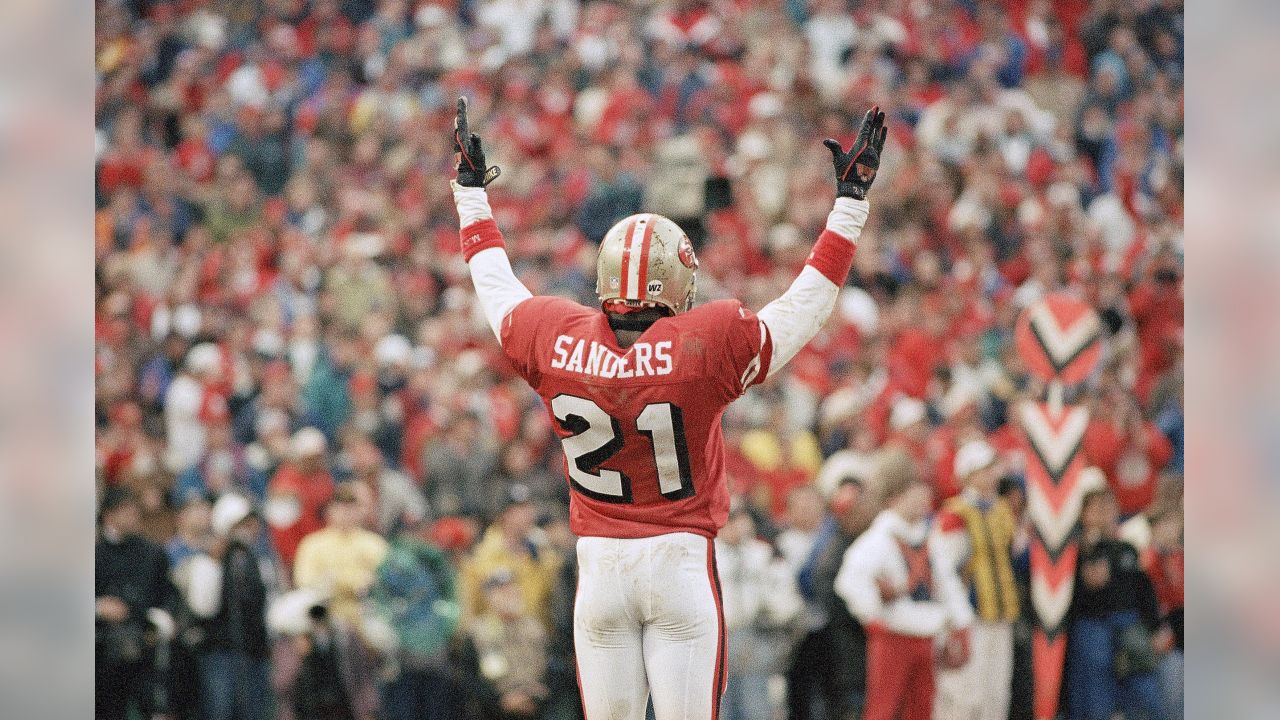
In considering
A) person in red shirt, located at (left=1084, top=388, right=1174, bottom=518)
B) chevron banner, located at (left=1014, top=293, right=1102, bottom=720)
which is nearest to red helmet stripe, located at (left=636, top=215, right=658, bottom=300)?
chevron banner, located at (left=1014, top=293, right=1102, bottom=720)

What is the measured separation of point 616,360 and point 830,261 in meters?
0.71

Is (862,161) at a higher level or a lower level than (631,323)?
higher

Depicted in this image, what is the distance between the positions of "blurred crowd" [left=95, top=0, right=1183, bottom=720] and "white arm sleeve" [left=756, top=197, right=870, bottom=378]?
1679 millimetres

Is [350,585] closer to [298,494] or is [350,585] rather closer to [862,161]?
[298,494]

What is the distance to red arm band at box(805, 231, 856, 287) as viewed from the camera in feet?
15.4

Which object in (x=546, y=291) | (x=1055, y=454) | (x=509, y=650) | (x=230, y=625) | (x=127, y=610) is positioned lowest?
(x=509, y=650)

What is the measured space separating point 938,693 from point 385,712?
3090mm

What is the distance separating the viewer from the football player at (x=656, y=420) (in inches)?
181

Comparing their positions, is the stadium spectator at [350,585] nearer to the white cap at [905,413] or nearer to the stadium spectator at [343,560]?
the stadium spectator at [343,560]

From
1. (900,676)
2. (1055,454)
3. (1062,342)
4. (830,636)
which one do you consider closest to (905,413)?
(1055,454)

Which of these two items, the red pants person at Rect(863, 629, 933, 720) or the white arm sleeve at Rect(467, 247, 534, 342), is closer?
the white arm sleeve at Rect(467, 247, 534, 342)

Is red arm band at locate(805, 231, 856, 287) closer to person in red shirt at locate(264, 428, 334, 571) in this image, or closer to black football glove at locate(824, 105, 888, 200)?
black football glove at locate(824, 105, 888, 200)

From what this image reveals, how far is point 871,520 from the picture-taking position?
8625 millimetres

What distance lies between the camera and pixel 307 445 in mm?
9617
